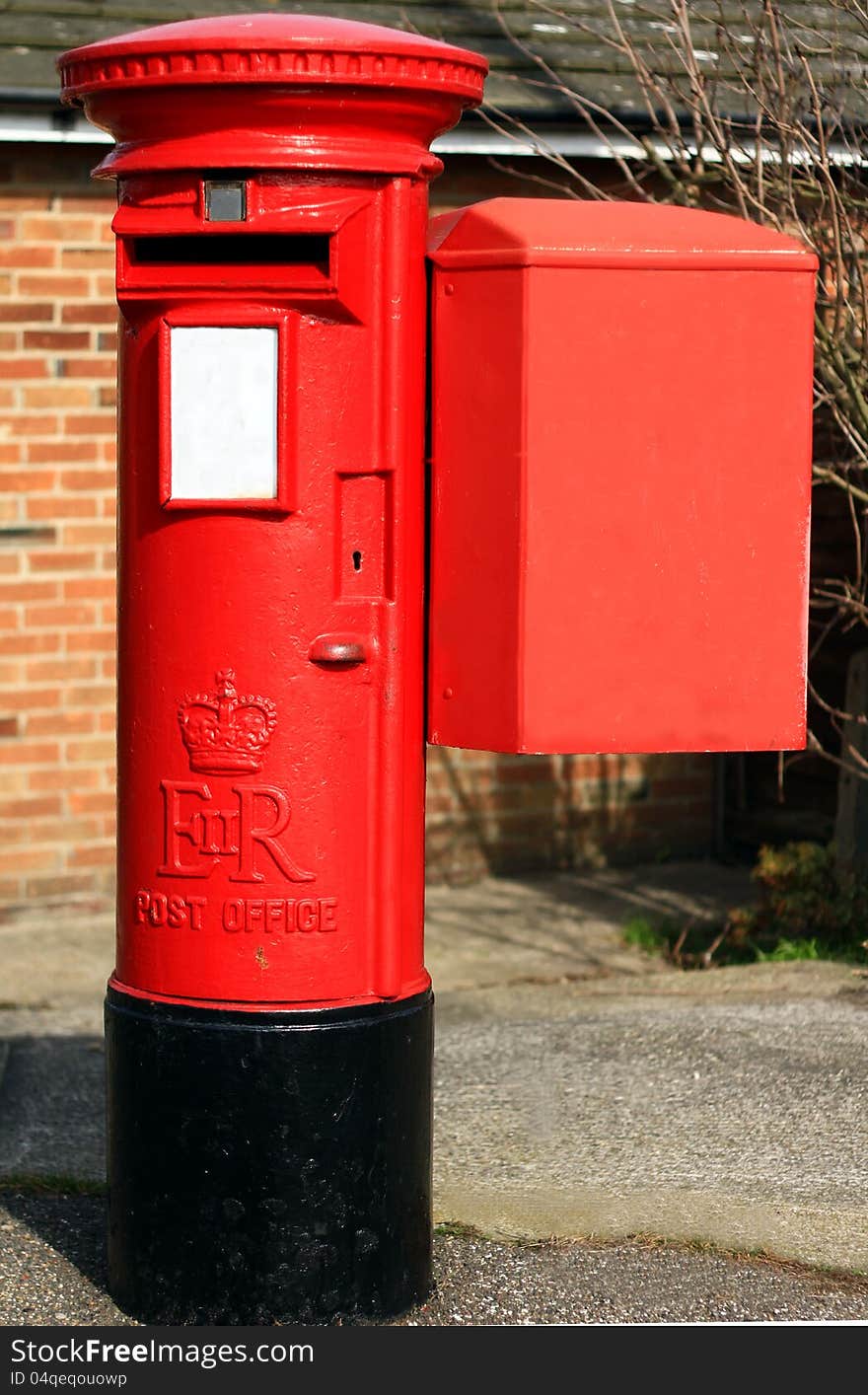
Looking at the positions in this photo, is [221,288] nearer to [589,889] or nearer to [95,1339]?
[95,1339]

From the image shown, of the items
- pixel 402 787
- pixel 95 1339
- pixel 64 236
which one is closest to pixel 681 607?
pixel 402 787

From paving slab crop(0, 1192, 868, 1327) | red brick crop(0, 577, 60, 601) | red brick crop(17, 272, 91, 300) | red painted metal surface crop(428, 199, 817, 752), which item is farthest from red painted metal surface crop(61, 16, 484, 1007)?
red brick crop(17, 272, 91, 300)

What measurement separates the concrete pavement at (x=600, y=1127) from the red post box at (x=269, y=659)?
0.37 m

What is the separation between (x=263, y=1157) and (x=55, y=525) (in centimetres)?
394

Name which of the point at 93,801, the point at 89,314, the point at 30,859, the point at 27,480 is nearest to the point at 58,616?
the point at 27,480

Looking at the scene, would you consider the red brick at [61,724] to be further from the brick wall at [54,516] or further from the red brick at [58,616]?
the red brick at [58,616]

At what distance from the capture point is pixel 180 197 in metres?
3.14

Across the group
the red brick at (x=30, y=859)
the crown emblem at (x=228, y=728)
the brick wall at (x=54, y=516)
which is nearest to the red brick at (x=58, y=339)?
the brick wall at (x=54, y=516)

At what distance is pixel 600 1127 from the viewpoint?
14.5ft

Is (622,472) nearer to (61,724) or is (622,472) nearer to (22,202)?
(61,724)

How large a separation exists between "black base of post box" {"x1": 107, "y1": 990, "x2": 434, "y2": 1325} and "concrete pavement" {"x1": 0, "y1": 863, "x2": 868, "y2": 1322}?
0.75 ft

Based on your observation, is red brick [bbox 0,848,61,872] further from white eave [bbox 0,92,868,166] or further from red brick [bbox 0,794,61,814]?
white eave [bbox 0,92,868,166]

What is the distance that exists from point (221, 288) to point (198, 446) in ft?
0.88

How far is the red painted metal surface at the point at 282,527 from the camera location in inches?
122
